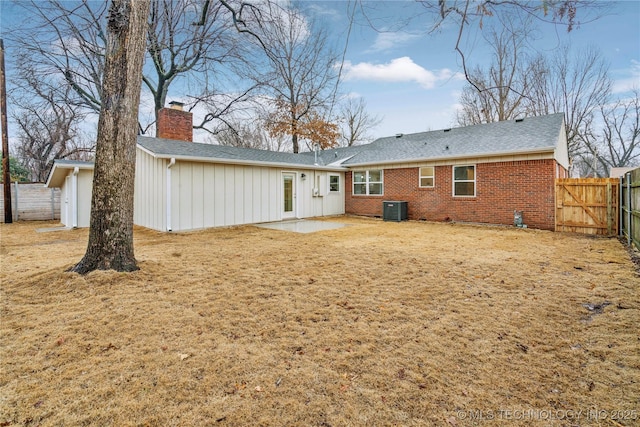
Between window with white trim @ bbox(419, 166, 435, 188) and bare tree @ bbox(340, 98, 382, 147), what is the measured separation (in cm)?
1395

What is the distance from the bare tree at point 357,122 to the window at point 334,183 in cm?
1156

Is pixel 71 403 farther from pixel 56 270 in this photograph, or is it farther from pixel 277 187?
pixel 277 187

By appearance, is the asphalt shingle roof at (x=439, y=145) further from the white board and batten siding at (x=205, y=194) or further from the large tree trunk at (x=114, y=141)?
the large tree trunk at (x=114, y=141)

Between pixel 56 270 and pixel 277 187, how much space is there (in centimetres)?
810

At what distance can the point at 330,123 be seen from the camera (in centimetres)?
2305

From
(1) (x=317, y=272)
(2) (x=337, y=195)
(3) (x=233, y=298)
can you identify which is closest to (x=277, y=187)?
(2) (x=337, y=195)

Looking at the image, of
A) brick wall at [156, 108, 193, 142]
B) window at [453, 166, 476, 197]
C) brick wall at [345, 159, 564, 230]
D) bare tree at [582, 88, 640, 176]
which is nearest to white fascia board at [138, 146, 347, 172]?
brick wall at [156, 108, 193, 142]

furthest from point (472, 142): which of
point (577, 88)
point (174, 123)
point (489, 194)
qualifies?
point (577, 88)

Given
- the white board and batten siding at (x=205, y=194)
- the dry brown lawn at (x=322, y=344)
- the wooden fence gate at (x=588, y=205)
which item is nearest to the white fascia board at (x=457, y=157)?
the wooden fence gate at (x=588, y=205)

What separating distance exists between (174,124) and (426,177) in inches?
409

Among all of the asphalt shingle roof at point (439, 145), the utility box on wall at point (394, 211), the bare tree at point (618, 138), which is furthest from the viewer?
the bare tree at point (618, 138)

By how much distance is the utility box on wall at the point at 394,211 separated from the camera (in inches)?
488

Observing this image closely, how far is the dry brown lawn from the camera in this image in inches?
73.7

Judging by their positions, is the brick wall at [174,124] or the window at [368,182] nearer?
the brick wall at [174,124]
